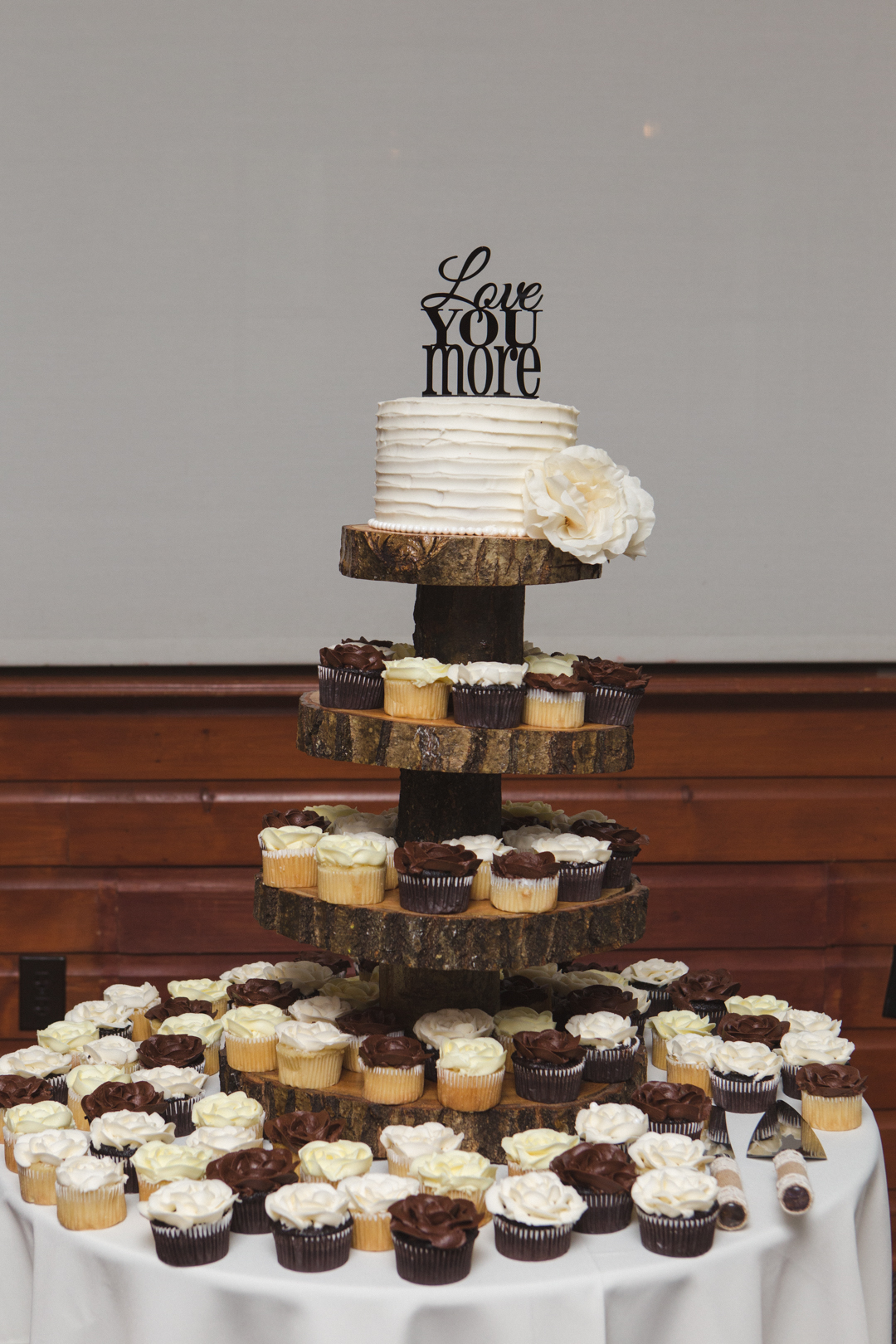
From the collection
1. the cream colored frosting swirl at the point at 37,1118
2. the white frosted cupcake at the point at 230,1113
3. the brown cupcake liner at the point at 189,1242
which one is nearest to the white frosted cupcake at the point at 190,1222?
the brown cupcake liner at the point at 189,1242

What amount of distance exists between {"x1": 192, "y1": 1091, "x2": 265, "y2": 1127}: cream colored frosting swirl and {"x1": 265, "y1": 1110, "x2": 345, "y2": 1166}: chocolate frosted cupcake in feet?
0.10

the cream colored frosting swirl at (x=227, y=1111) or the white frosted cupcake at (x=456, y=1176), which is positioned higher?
the white frosted cupcake at (x=456, y=1176)

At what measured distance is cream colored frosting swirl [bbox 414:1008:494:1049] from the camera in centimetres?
206

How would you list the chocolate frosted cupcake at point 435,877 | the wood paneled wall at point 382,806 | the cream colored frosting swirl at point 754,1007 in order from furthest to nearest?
1. the wood paneled wall at point 382,806
2. the cream colored frosting swirl at point 754,1007
3. the chocolate frosted cupcake at point 435,877

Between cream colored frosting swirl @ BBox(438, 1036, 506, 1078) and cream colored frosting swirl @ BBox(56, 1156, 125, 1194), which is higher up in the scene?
cream colored frosting swirl @ BBox(438, 1036, 506, 1078)

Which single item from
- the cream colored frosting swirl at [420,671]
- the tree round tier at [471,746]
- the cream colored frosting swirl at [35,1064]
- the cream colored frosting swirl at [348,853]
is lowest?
the cream colored frosting swirl at [35,1064]

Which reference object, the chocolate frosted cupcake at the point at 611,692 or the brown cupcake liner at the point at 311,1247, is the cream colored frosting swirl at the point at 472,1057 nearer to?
the brown cupcake liner at the point at 311,1247

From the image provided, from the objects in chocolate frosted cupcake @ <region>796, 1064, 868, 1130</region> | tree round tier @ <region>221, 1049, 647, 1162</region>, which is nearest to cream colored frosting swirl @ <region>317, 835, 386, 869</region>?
tree round tier @ <region>221, 1049, 647, 1162</region>

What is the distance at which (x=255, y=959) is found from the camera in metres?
3.66

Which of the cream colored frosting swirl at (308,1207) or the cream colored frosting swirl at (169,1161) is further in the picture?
the cream colored frosting swirl at (169,1161)

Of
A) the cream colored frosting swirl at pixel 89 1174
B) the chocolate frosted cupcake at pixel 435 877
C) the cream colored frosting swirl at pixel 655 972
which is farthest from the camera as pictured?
the cream colored frosting swirl at pixel 655 972

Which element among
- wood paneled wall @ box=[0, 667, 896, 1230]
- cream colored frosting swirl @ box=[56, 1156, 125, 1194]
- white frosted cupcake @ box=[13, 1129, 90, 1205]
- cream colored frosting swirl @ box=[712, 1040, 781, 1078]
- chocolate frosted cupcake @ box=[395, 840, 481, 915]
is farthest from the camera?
wood paneled wall @ box=[0, 667, 896, 1230]

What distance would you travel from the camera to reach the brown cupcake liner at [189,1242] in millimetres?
1629

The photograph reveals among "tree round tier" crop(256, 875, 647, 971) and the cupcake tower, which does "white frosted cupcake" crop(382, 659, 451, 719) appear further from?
"tree round tier" crop(256, 875, 647, 971)
